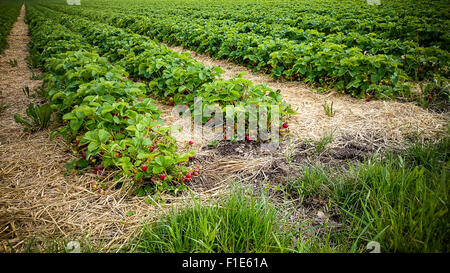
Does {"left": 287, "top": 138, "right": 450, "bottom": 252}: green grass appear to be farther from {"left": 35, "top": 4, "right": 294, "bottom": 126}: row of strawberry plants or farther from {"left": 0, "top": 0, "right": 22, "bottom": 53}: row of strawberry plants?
{"left": 0, "top": 0, "right": 22, "bottom": 53}: row of strawberry plants

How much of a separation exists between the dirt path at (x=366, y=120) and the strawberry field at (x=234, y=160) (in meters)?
0.02

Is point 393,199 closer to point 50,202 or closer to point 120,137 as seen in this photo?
point 120,137

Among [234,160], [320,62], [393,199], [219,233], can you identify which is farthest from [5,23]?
[393,199]

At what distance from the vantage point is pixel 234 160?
2312mm

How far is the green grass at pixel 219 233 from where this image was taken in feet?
4.23

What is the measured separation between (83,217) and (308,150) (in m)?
2.09

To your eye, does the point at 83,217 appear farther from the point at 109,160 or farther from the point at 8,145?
the point at 8,145

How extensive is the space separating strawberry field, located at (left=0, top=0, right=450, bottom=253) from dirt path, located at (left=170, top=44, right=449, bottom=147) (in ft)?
0.08

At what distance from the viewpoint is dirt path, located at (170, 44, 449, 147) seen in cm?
251

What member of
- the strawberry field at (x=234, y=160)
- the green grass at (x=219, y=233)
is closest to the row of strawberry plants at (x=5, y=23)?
the strawberry field at (x=234, y=160)

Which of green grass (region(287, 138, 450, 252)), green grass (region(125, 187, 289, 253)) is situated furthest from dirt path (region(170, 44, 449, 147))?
green grass (region(125, 187, 289, 253))

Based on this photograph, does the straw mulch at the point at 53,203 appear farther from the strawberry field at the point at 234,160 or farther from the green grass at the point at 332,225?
the green grass at the point at 332,225

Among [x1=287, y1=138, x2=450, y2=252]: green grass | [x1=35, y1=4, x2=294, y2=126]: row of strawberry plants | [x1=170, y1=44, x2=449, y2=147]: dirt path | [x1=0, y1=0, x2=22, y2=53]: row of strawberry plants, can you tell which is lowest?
[x1=287, y1=138, x2=450, y2=252]: green grass
